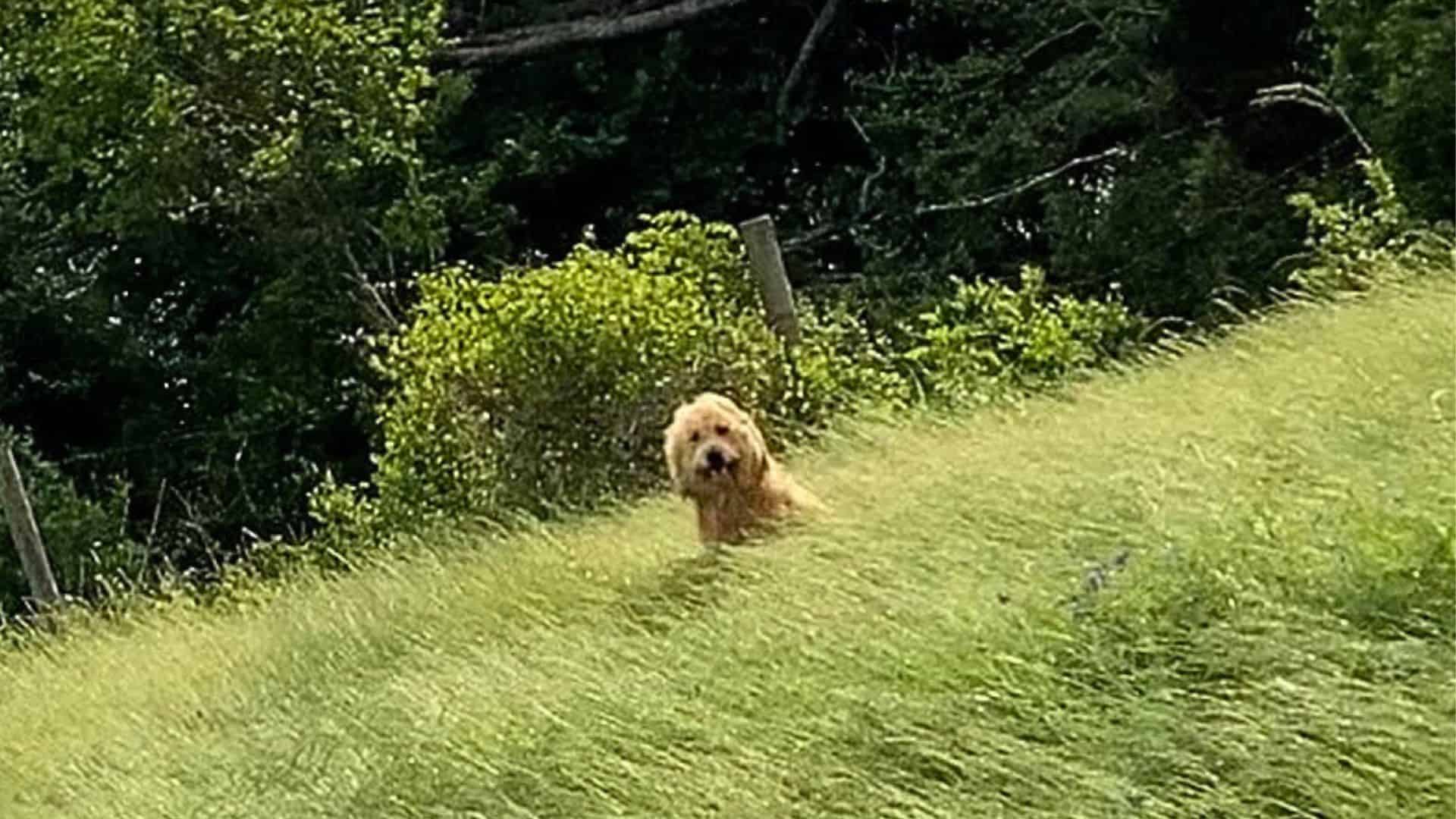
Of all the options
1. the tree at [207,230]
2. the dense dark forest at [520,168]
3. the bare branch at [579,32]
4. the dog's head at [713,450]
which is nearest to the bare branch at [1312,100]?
the dense dark forest at [520,168]

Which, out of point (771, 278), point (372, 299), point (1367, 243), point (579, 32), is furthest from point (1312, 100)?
point (579, 32)

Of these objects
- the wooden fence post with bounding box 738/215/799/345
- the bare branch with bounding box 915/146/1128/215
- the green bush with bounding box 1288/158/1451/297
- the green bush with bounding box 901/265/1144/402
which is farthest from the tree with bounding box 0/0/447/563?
the green bush with bounding box 1288/158/1451/297

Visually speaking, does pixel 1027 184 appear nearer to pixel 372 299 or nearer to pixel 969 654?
pixel 372 299

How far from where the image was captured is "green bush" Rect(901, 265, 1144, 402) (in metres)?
10.2

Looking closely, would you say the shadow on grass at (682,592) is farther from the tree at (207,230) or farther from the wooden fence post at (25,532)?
the tree at (207,230)

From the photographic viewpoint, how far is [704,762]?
456 centimetres

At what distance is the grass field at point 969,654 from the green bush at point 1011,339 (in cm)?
264

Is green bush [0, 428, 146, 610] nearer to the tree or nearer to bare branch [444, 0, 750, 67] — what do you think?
the tree

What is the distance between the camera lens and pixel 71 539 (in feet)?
49.1

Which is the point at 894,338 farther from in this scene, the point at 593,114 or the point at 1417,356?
the point at 1417,356

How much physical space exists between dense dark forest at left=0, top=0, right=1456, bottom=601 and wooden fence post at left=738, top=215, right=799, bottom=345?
261 cm

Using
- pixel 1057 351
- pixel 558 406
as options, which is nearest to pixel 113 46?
pixel 558 406

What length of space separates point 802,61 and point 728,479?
13.3m

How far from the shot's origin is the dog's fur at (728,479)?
6680mm
